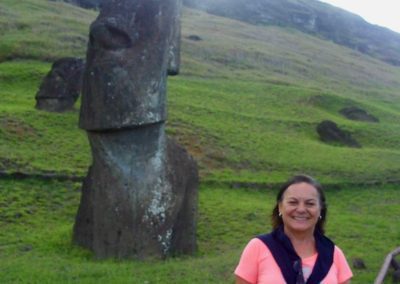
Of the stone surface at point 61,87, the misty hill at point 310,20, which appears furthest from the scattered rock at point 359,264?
the misty hill at point 310,20

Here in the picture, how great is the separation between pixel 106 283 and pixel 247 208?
6997mm

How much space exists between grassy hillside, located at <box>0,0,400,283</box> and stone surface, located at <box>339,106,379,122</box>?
0.79 meters

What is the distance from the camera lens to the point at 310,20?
11331 centimetres

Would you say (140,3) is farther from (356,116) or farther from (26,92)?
(356,116)

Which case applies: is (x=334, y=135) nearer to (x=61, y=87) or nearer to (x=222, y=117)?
(x=222, y=117)

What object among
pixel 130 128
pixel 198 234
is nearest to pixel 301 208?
pixel 130 128

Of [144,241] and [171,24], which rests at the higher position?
[171,24]

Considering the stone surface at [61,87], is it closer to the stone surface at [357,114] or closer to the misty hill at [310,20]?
the stone surface at [357,114]

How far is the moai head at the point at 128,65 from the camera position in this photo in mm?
11469

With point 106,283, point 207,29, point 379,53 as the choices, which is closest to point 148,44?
point 106,283

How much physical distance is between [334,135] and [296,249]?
73.1 ft

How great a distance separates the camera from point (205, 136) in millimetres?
22391

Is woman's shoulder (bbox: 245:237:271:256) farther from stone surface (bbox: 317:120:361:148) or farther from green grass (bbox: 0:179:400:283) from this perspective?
stone surface (bbox: 317:120:361:148)

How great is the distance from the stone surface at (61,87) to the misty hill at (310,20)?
245ft
